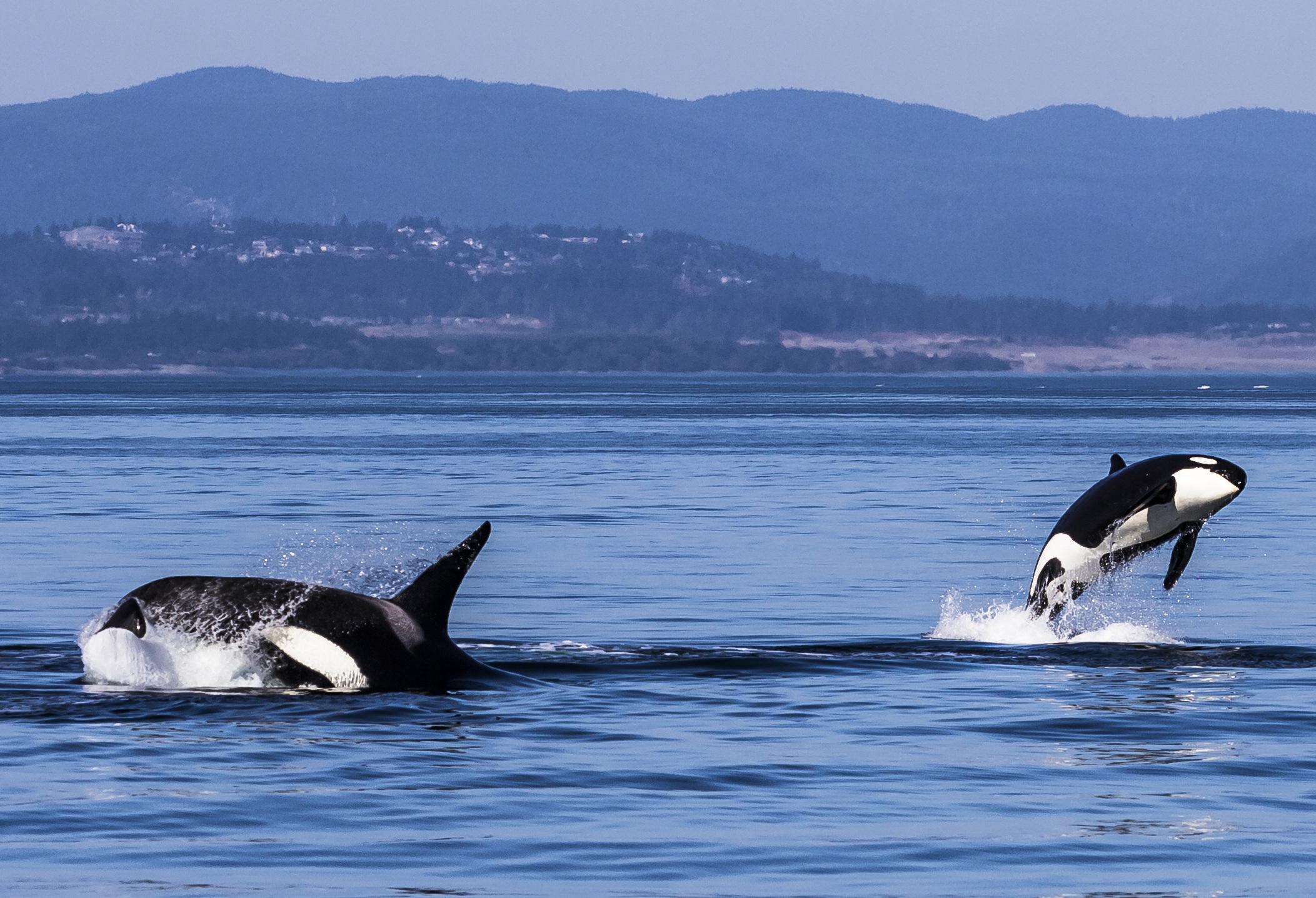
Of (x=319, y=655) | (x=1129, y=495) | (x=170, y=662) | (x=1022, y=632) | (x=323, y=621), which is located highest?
(x=1129, y=495)

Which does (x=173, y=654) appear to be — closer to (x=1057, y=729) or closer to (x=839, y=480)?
(x=1057, y=729)

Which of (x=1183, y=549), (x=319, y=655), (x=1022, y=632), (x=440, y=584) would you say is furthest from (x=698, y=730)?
(x=1022, y=632)

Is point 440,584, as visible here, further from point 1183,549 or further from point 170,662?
point 1183,549

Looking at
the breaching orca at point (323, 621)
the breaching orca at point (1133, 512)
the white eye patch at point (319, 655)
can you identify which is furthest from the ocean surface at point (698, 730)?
the breaching orca at point (1133, 512)

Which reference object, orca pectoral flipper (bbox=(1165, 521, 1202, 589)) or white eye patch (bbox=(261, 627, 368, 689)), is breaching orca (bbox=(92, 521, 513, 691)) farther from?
orca pectoral flipper (bbox=(1165, 521, 1202, 589))

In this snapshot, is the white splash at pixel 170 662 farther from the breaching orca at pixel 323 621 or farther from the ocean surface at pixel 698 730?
the breaching orca at pixel 323 621

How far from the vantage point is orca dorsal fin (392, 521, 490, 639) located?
706 inches

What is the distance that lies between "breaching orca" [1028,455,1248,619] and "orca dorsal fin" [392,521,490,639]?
6913mm

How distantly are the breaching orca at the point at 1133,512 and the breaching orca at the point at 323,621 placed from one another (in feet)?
22.2

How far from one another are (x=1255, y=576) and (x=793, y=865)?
23206mm

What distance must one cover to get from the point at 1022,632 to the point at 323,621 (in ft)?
31.3

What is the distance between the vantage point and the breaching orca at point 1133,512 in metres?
22.5

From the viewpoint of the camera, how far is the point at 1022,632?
2505 centimetres

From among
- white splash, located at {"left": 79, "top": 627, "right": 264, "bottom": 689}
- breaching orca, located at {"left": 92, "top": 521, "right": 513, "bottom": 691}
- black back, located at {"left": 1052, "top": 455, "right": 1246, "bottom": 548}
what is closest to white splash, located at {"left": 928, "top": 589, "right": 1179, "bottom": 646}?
black back, located at {"left": 1052, "top": 455, "right": 1246, "bottom": 548}
